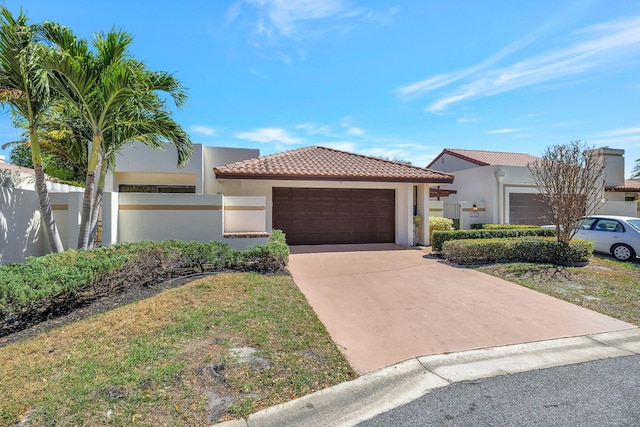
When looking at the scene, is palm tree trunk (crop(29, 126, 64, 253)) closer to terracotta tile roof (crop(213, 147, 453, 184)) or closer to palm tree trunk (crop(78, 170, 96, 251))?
palm tree trunk (crop(78, 170, 96, 251))

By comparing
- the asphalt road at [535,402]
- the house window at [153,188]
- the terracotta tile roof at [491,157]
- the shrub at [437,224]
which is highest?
the terracotta tile roof at [491,157]

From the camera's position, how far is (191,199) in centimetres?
918

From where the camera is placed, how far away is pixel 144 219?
8930 mm

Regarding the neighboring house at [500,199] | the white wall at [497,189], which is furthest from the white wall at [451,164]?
the white wall at [497,189]

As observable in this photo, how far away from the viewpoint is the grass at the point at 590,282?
5.79 meters

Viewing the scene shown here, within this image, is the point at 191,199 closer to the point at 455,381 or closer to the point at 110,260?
the point at 110,260

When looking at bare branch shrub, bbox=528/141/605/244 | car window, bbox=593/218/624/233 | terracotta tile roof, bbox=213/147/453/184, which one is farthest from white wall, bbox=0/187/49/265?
car window, bbox=593/218/624/233

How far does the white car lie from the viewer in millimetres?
10273

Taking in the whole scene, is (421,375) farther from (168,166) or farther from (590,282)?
(168,166)

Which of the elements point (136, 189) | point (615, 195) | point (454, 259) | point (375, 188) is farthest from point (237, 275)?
point (615, 195)

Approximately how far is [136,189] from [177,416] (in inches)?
621

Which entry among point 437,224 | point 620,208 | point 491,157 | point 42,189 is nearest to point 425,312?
point 42,189

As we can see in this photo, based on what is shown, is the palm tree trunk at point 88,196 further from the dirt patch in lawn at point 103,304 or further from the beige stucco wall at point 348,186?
the beige stucco wall at point 348,186

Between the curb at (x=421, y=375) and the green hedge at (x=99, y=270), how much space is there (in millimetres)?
3558
